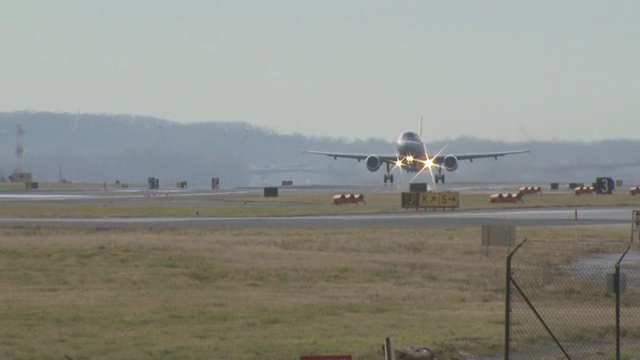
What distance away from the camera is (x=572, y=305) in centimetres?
3259

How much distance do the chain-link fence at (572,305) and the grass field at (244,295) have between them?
0.69 m

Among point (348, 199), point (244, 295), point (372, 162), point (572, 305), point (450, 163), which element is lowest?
point (572, 305)

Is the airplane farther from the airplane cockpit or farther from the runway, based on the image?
the runway

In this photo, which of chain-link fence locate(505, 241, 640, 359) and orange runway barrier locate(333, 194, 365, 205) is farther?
orange runway barrier locate(333, 194, 365, 205)

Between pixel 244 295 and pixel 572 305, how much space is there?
8284mm

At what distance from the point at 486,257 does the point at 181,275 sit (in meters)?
13.3

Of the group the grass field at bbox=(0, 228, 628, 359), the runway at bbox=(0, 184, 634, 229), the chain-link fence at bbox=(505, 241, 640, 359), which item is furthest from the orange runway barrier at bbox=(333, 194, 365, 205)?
the chain-link fence at bbox=(505, 241, 640, 359)

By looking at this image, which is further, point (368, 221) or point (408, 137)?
point (408, 137)

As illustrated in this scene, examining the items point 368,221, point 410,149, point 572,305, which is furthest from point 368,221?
point 410,149

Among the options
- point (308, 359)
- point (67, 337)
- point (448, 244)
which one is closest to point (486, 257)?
point (448, 244)

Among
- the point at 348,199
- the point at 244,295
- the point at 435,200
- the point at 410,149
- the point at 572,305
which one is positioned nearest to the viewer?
the point at 572,305

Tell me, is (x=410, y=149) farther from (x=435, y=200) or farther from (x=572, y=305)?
(x=572, y=305)

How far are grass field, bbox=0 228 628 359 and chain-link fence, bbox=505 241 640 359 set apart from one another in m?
0.69

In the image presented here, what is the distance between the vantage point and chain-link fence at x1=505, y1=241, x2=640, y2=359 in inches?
947
